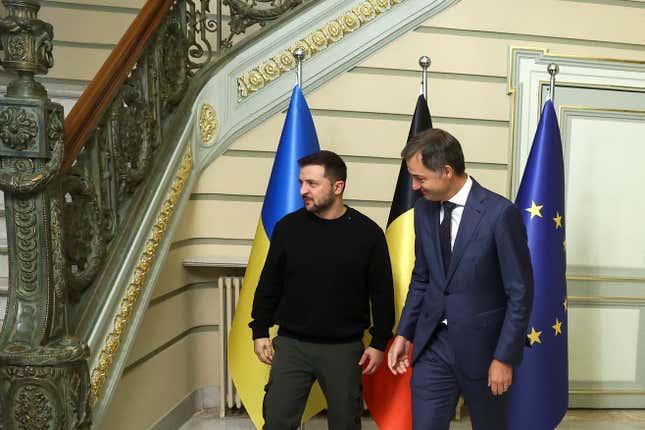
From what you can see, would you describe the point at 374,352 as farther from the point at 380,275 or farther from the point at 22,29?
the point at 22,29

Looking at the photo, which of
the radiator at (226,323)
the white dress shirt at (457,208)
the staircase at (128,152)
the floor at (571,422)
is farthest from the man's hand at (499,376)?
the radiator at (226,323)

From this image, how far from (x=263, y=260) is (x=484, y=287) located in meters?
1.07

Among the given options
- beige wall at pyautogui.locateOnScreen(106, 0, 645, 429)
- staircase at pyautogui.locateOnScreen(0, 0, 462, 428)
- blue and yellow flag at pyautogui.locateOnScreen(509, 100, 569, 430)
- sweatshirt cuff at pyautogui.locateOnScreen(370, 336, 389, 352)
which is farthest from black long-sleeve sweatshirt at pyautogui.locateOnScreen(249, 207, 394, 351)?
beige wall at pyautogui.locateOnScreen(106, 0, 645, 429)

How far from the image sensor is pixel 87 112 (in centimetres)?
185

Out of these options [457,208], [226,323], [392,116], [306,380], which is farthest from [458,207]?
[226,323]

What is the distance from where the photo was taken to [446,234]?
6.39 ft

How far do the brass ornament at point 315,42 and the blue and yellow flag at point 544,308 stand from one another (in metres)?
1.22

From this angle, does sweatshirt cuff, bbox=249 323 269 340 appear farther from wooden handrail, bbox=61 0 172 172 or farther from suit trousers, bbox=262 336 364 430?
wooden handrail, bbox=61 0 172 172

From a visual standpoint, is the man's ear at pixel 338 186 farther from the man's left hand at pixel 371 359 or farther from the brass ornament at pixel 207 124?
the brass ornament at pixel 207 124

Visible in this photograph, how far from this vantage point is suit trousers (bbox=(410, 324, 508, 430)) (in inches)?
75.5

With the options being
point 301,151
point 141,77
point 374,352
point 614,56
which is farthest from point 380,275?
point 614,56

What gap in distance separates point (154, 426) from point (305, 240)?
4.49ft

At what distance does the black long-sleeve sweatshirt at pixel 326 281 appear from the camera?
6.73 ft

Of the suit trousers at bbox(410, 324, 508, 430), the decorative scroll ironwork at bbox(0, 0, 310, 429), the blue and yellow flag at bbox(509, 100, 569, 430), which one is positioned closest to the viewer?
the decorative scroll ironwork at bbox(0, 0, 310, 429)
